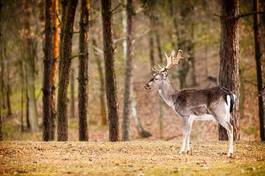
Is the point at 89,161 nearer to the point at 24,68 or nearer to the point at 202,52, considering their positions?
the point at 24,68

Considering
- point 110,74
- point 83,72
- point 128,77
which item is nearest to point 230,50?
point 110,74

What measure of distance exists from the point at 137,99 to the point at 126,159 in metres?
26.1

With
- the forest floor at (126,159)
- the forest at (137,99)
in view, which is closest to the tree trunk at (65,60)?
the forest at (137,99)

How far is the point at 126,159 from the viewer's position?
13.6 m

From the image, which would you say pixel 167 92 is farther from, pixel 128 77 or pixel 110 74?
pixel 128 77

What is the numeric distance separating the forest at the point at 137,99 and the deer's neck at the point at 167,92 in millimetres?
30

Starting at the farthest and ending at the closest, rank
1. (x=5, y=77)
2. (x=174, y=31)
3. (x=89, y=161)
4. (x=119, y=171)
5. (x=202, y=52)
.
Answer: (x=202, y=52), (x=5, y=77), (x=174, y=31), (x=89, y=161), (x=119, y=171)

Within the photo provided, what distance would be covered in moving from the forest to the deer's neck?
Result: 3 cm

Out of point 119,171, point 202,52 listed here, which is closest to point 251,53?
point 202,52

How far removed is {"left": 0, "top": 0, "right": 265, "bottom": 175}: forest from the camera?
44.1 feet

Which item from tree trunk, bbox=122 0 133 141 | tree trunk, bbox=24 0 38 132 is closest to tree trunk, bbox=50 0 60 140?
tree trunk, bbox=122 0 133 141

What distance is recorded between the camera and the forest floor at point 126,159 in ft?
39.9

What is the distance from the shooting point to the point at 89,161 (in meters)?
13.3

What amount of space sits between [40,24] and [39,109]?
8.49 metres
